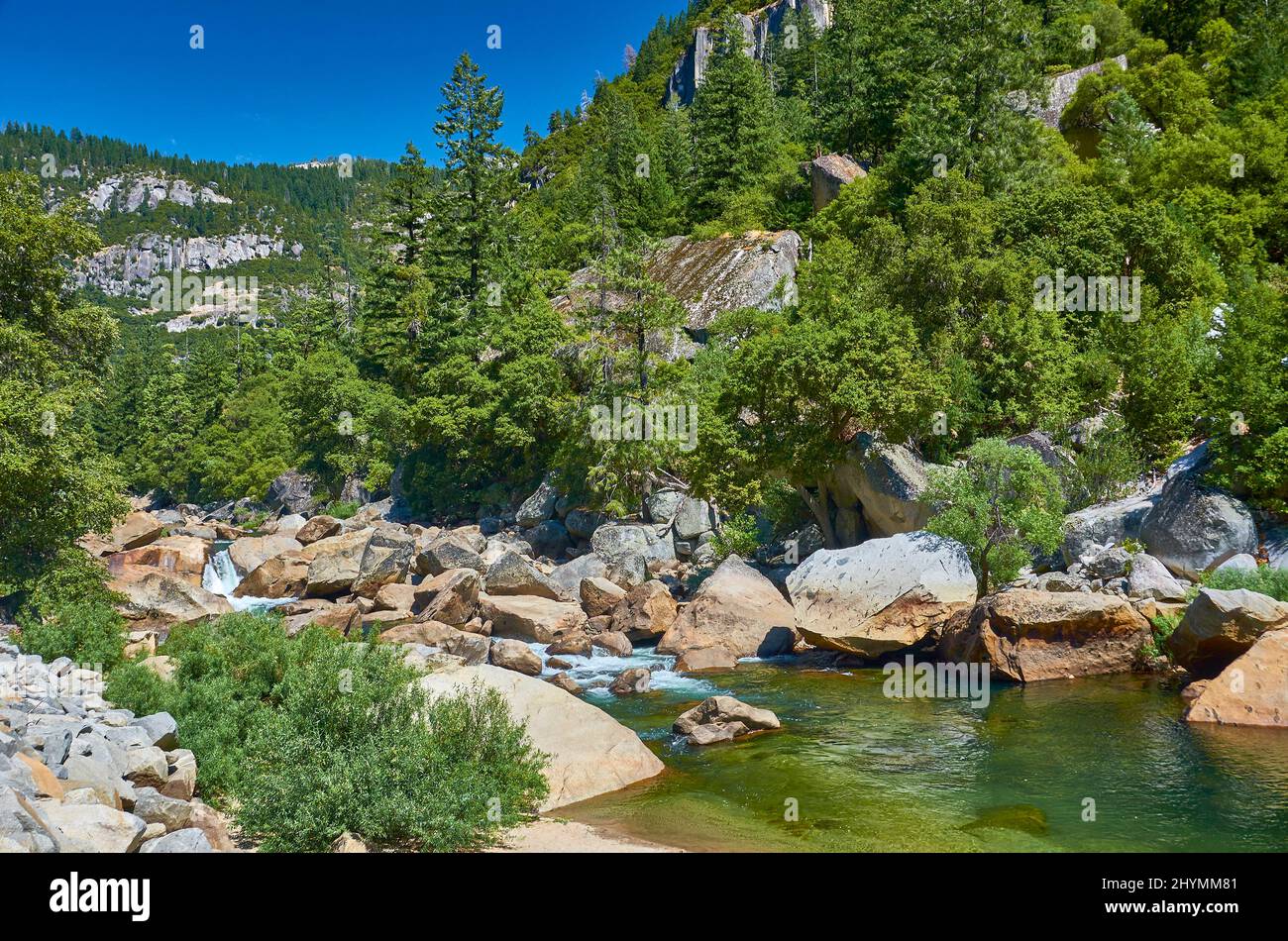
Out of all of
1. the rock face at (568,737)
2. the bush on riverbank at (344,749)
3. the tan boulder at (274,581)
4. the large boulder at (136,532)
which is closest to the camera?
the bush on riverbank at (344,749)

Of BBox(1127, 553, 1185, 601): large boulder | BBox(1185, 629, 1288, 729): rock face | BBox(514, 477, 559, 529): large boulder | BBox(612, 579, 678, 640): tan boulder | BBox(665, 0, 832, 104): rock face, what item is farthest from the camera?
BBox(665, 0, 832, 104): rock face

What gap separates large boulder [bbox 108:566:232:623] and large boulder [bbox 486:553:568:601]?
27.6 ft

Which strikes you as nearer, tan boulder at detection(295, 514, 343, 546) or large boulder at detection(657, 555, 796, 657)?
large boulder at detection(657, 555, 796, 657)

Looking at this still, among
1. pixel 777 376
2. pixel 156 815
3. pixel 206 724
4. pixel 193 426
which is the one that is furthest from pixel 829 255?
pixel 193 426

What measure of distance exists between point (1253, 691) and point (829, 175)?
40.1m

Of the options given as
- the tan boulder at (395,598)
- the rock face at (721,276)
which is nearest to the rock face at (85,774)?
the tan boulder at (395,598)

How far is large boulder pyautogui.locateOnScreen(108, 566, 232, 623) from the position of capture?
24469mm

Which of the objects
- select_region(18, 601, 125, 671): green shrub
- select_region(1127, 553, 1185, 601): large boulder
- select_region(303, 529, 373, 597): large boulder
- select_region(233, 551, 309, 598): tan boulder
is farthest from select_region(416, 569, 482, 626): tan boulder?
select_region(1127, 553, 1185, 601): large boulder

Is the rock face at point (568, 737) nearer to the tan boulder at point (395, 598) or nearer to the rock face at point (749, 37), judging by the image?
the tan boulder at point (395, 598)

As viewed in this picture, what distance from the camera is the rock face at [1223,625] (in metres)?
16.8

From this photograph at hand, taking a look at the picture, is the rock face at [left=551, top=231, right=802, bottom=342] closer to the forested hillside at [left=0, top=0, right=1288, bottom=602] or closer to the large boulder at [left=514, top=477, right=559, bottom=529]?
the forested hillside at [left=0, top=0, right=1288, bottom=602]

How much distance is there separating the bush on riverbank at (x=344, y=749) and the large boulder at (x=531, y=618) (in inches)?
441

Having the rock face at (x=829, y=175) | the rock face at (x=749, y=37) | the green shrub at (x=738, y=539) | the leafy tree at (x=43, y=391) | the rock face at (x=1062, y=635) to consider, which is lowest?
the rock face at (x=1062, y=635)

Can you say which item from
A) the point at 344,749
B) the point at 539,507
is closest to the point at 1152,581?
the point at 344,749
